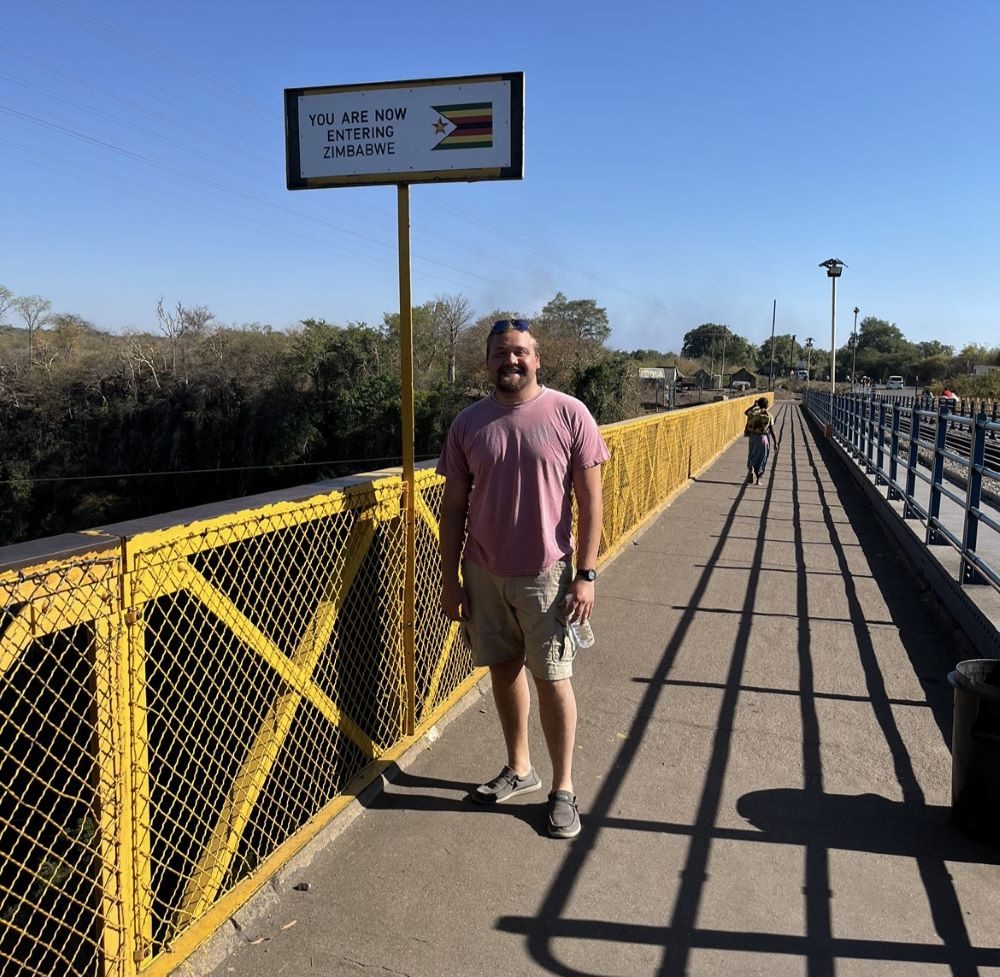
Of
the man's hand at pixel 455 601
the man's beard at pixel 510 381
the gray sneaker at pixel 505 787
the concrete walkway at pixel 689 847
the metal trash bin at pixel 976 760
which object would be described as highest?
the man's beard at pixel 510 381

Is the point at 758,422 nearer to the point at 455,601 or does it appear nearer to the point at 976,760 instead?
the point at 976,760

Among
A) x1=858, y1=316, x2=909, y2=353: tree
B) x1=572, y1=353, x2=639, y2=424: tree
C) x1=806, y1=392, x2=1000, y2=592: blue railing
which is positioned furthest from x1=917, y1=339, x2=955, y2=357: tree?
x1=806, y1=392, x2=1000, y2=592: blue railing

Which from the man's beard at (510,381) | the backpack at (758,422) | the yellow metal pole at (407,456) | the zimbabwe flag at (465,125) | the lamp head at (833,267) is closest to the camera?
the man's beard at (510,381)

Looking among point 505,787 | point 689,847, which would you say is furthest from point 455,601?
point 689,847

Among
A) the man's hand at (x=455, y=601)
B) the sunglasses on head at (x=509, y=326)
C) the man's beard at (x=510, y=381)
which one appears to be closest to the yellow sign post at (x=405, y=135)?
the sunglasses on head at (x=509, y=326)

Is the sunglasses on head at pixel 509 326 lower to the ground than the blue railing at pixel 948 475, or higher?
higher

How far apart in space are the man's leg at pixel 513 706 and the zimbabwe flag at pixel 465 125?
6.64 ft

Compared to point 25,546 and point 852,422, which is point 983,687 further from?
point 852,422

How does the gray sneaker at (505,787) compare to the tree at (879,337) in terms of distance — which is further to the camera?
the tree at (879,337)

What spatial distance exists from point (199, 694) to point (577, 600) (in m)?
1.37

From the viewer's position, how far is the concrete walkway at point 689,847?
8.20 feet

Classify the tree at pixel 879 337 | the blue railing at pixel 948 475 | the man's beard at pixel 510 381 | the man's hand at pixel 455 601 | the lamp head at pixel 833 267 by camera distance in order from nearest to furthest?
the man's beard at pixel 510 381, the man's hand at pixel 455 601, the blue railing at pixel 948 475, the lamp head at pixel 833 267, the tree at pixel 879 337

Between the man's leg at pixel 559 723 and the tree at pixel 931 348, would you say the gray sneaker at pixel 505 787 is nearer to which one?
the man's leg at pixel 559 723

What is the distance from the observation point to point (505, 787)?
3.38 metres
